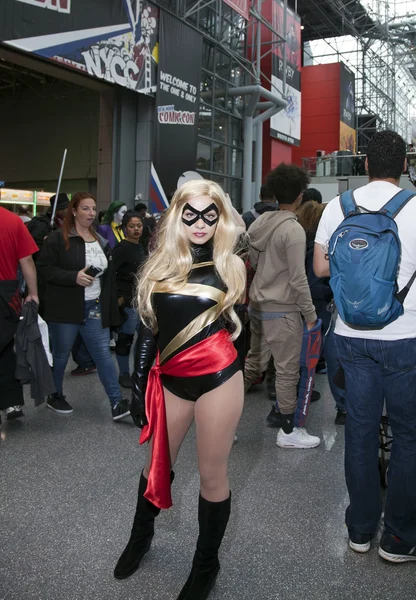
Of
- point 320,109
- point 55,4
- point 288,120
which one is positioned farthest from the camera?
point 320,109

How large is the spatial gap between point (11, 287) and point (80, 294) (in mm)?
532

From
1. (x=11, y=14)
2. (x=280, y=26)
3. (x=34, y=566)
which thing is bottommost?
(x=34, y=566)

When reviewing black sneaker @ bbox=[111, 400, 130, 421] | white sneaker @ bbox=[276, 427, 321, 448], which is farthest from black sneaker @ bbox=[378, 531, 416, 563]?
black sneaker @ bbox=[111, 400, 130, 421]

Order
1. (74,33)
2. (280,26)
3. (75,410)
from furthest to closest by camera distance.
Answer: (280,26), (74,33), (75,410)

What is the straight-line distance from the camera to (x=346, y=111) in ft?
82.6

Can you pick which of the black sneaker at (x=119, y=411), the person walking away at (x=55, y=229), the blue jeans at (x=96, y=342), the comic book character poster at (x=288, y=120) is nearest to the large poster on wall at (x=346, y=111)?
the comic book character poster at (x=288, y=120)

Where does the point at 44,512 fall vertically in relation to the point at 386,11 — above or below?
below

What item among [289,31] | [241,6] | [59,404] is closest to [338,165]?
[289,31]

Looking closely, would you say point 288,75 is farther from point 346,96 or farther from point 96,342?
point 96,342

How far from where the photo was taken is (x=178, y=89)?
41.3 ft

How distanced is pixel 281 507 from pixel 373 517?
0.62 metres

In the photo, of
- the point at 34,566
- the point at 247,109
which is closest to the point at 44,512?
the point at 34,566

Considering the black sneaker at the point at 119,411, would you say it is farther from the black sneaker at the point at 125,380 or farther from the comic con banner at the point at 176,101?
the comic con banner at the point at 176,101

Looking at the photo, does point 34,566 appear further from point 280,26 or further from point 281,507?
point 280,26
